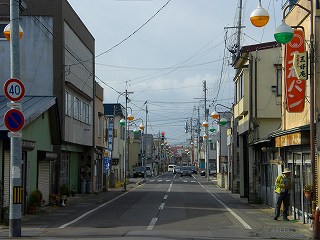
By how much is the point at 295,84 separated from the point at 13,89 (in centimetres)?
946

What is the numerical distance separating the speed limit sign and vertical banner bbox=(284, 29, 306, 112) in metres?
8.96

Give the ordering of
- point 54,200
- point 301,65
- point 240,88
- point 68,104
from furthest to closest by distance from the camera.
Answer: point 240,88
point 68,104
point 54,200
point 301,65

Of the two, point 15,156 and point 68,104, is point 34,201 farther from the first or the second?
point 68,104

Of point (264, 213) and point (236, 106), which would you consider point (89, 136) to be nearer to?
point (236, 106)

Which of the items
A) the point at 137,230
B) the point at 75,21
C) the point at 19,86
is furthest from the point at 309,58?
the point at 75,21

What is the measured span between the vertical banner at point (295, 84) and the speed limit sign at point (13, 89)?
353 inches

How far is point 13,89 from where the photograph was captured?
1507 cm

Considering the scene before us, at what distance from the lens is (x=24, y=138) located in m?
22.0

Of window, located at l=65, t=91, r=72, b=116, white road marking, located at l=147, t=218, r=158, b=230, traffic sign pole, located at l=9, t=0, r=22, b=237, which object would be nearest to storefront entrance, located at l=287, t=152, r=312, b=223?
white road marking, located at l=147, t=218, r=158, b=230

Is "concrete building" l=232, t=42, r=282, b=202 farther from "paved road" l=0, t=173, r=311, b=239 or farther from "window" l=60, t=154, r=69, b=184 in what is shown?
"window" l=60, t=154, r=69, b=184

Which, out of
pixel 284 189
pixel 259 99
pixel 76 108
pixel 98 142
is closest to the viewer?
pixel 284 189

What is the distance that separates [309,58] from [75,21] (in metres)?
19.9

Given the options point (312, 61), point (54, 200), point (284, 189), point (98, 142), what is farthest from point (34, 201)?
point (98, 142)

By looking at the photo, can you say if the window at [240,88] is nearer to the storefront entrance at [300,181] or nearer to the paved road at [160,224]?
the paved road at [160,224]
